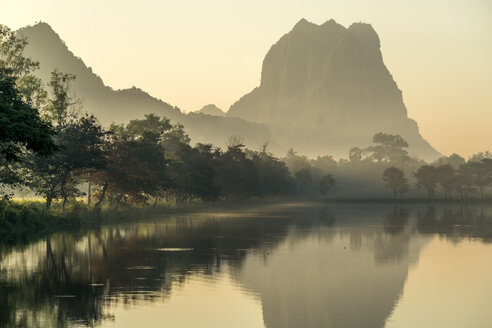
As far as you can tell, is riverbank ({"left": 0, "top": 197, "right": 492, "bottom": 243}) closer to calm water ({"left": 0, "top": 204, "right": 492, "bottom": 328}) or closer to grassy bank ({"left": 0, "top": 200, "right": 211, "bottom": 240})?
grassy bank ({"left": 0, "top": 200, "right": 211, "bottom": 240})

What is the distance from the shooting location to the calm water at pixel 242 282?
23.0 meters

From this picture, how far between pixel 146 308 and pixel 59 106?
6443cm

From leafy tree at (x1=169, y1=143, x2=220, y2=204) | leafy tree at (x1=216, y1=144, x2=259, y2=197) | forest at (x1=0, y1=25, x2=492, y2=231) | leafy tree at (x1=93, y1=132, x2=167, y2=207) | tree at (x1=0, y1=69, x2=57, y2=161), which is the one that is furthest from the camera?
leafy tree at (x1=216, y1=144, x2=259, y2=197)

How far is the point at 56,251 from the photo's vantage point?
141 feet

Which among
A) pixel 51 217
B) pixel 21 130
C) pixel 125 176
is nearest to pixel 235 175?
pixel 125 176

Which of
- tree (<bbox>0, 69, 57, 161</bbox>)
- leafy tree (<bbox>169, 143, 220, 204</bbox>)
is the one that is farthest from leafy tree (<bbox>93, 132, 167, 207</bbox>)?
tree (<bbox>0, 69, 57, 161</bbox>)

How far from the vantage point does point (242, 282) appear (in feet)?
104

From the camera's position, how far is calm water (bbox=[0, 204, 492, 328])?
22969 millimetres

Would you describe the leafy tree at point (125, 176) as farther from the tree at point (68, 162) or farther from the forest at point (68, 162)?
the tree at point (68, 162)

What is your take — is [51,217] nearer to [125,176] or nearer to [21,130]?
[125,176]

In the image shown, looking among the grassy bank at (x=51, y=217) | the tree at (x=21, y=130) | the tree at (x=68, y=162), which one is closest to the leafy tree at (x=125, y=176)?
the grassy bank at (x=51, y=217)

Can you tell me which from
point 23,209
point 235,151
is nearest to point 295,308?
point 23,209

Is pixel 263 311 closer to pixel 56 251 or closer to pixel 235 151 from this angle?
pixel 56 251

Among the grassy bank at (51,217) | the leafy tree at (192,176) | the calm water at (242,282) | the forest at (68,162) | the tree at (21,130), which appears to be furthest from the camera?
the leafy tree at (192,176)
